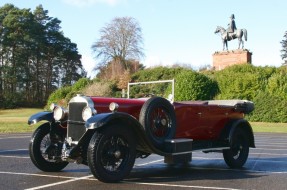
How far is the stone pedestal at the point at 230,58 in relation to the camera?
44.4 meters

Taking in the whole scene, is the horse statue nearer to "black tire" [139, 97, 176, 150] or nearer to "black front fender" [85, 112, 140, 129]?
"black tire" [139, 97, 176, 150]

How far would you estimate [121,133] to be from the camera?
6.57 m

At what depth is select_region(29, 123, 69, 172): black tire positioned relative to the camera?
7.52 meters

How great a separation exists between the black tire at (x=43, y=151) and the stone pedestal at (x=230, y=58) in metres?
38.3

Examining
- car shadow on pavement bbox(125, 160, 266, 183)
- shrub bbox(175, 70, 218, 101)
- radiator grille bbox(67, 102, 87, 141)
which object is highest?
shrub bbox(175, 70, 218, 101)

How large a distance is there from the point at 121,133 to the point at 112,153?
1.10 feet

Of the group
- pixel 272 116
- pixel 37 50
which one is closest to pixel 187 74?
pixel 272 116

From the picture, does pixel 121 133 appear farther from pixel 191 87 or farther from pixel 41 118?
pixel 191 87

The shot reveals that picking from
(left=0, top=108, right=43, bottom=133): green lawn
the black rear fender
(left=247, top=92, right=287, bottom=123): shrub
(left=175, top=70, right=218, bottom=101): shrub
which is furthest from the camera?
(left=175, top=70, right=218, bottom=101): shrub

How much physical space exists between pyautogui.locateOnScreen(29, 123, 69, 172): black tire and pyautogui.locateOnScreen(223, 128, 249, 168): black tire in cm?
341

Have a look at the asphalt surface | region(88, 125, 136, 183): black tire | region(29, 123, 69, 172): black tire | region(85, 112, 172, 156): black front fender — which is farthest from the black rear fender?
region(29, 123, 69, 172): black tire

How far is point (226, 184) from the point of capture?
6.55 metres

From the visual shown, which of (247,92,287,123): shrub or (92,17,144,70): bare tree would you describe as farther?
(92,17,144,70): bare tree

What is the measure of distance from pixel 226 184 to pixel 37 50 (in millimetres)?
70659
